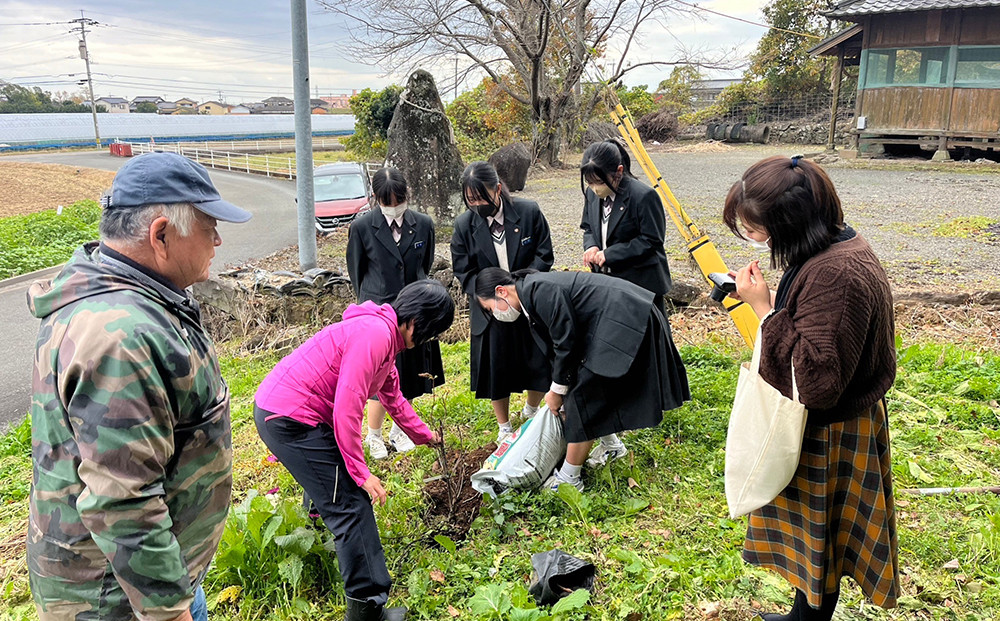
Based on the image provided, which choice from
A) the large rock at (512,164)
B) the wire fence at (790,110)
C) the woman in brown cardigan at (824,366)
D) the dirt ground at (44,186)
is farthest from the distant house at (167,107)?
the woman in brown cardigan at (824,366)

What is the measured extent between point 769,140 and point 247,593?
2997 cm

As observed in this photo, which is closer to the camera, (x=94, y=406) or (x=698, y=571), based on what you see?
(x=94, y=406)

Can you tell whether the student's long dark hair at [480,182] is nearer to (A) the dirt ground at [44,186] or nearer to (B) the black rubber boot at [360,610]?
(B) the black rubber boot at [360,610]

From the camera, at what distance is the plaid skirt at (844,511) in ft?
6.96

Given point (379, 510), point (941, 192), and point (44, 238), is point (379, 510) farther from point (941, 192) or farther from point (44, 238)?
point (941, 192)

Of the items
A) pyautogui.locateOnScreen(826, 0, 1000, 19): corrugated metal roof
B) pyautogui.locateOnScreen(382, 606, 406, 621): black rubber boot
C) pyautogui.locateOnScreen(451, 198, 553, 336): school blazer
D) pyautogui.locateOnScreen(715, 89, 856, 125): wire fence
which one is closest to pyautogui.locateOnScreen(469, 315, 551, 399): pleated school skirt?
pyautogui.locateOnScreen(451, 198, 553, 336): school blazer

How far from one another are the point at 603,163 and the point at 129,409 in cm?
318

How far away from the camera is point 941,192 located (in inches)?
518

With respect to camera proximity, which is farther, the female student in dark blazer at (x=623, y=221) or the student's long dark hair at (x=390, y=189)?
the student's long dark hair at (x=390, y=189)

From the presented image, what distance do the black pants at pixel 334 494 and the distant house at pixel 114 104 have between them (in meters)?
90.8

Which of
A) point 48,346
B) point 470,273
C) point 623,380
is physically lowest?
point 623,380

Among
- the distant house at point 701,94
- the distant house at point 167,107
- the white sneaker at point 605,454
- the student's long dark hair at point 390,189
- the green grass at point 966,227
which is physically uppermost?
the distant house at point 167,107

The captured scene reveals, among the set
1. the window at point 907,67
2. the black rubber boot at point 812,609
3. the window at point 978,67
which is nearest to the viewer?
the black rubber boot at point 812,609

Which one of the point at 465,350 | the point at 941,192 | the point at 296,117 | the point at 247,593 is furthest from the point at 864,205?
the point at 247,593
